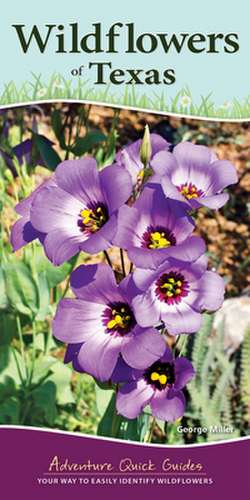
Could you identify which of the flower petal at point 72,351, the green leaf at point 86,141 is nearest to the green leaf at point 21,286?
the green leaf at point 86,141

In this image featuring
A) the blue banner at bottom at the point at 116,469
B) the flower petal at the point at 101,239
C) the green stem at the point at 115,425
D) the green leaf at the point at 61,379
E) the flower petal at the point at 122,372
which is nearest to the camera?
the flower petal at the point at 101,239

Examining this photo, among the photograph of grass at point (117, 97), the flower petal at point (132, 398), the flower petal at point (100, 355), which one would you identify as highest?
the photograph of grass at point (117, 97)

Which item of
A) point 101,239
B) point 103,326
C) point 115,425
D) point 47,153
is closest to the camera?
point 101,239

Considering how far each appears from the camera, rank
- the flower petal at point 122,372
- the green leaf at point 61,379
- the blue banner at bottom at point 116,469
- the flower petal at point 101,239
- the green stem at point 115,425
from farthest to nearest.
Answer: the green leaf at point 61,379 < the blue banner at bottom at point 116,469 < the green stem at point 115,425 < the flower petal at point 122,372 < the flower petal at point 101,239

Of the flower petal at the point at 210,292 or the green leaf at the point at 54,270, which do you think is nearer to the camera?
the flower petal at the point at 210,292

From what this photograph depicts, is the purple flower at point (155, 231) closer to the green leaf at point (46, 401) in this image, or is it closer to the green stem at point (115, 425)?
the green stem at point (115, 425)

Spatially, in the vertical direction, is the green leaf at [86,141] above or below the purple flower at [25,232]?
above

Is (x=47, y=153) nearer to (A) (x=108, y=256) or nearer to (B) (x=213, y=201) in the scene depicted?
(A) (x=108, y=256)

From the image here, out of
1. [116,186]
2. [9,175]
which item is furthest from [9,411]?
[116,186]
